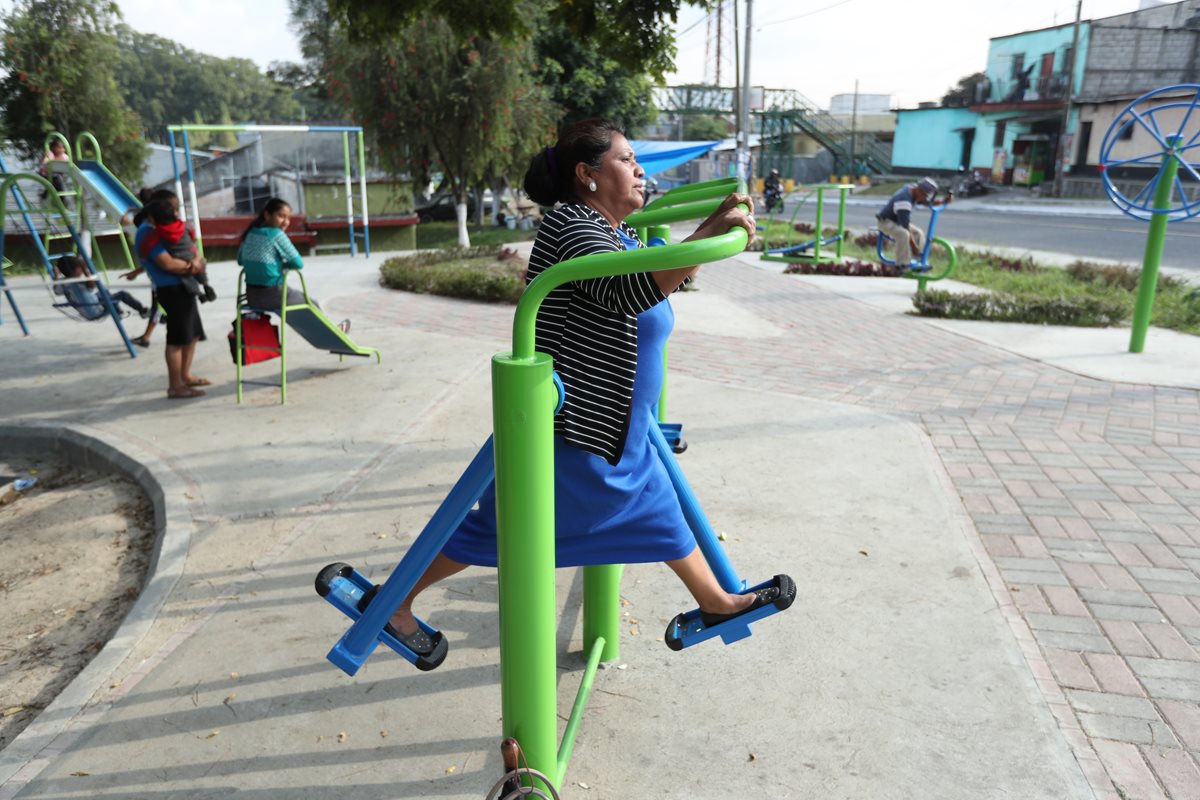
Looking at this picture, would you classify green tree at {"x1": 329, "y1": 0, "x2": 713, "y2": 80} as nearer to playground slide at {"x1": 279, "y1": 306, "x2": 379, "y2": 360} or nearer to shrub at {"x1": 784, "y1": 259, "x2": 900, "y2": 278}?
playground slide at {"x1": 279, "y1": 306, "x2": 379, "y2": 360}

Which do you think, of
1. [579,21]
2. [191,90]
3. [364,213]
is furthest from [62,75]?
[191,90]

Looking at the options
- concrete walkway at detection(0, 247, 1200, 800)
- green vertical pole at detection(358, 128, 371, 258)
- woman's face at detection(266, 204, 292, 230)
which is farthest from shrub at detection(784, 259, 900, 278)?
woman's face at detection(266, 204, 292, 230)

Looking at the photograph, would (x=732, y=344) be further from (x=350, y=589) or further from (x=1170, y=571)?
(x=350, y=589)

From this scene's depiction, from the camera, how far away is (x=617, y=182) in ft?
7.43

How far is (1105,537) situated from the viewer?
3979mm

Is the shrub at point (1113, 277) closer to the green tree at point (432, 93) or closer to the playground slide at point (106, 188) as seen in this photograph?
the green tree at point (432, 93)

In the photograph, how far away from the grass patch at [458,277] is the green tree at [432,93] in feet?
14.3

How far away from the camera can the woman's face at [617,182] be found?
2.25 m

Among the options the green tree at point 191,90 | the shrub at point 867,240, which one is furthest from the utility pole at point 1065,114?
the green tree at point 191,90

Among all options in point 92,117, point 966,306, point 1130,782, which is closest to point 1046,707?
point 1130,782

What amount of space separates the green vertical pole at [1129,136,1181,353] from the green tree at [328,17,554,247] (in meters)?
12.0

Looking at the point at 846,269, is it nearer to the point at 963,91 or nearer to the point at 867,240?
the point at 867,240

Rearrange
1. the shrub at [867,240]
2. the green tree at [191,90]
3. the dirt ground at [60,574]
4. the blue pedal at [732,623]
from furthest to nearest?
the green tree at [191,90], the shrub at [867,240], the dirt ground at [60,574], the blue pedal at [732,623]

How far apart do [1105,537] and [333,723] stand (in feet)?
11.1
